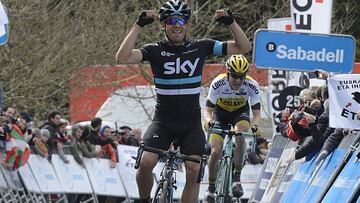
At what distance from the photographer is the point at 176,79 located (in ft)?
41.4

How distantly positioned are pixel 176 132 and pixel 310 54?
538 cm

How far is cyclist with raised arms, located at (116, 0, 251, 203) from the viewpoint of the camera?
41.1ft

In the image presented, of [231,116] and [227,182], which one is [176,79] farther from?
[231,116]

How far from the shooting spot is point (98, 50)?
3116cm

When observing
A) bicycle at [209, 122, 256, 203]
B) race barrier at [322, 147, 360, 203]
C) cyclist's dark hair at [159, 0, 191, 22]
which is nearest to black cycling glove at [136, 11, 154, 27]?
cyclist's dark hair at [159, 0, 191, 22]

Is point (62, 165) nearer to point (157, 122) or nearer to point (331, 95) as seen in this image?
point (331, 95)

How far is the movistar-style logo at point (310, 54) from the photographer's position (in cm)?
1747

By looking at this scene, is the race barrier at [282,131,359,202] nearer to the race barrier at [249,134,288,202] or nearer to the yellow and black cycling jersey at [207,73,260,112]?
the yellow and black cycling jersey at [207,73,260,112]

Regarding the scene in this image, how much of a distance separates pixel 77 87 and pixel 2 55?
4874 mm

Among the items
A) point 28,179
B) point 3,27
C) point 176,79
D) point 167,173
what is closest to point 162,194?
point 167,173

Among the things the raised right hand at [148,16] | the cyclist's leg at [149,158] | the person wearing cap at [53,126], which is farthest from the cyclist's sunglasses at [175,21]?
the person wearing cap at [53,126]

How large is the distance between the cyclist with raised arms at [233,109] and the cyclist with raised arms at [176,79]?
8.53 ft

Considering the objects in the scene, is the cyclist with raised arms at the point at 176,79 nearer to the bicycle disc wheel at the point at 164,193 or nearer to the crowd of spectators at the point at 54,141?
the bicycle disc wheel at the point at 164,193

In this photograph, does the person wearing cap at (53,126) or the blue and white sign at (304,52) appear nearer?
the blue and white sign at (304,52)
